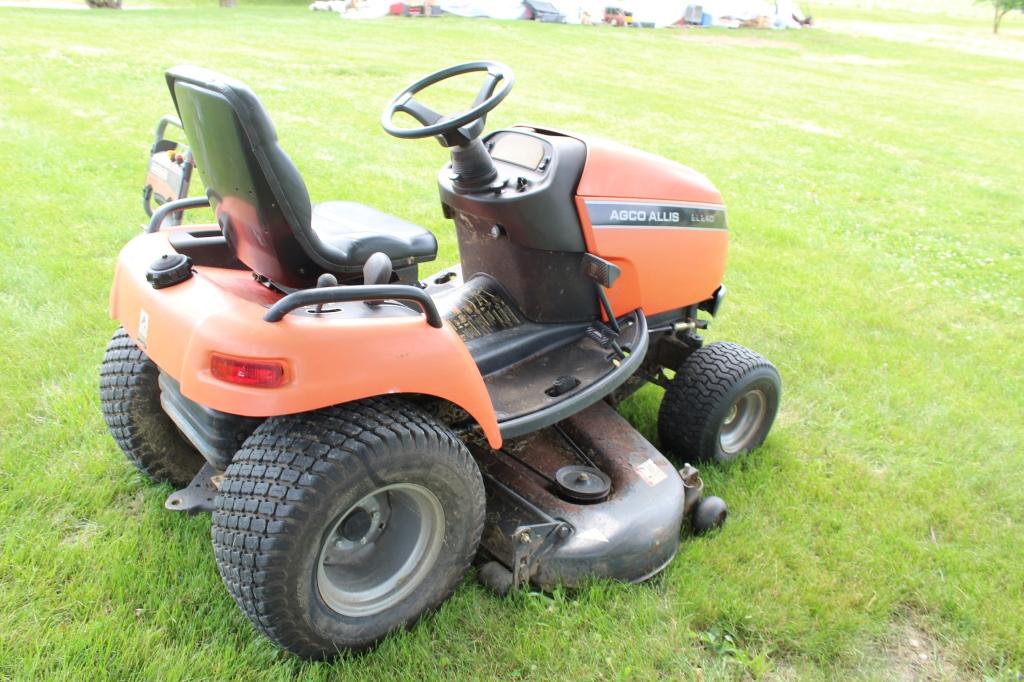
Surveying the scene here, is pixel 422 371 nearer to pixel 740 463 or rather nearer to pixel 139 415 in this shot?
pixel 139 415

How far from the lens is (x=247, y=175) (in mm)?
1941

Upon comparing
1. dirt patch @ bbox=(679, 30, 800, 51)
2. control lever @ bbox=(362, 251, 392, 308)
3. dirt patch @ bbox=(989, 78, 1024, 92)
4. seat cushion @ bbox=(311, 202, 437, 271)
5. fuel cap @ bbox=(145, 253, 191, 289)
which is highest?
control lever @ bbox=(362, 251, 392, 308)

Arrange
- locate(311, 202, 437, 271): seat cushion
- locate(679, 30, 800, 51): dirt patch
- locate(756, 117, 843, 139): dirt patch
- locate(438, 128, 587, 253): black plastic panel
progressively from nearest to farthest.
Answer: locate(311, 202, 437, 271): seat cushion, locate(438, 128, 587, 253): black plastic panel, locate(756, 117, 843, 139): dirt patch, locate(679, 30, 800, 51): dirt patch

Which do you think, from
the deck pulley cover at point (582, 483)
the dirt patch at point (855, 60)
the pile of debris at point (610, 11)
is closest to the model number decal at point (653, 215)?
the deck pulley cover at point (582, 483)

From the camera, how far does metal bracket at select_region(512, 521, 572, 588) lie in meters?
2.33

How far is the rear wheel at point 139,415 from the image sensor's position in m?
2.51

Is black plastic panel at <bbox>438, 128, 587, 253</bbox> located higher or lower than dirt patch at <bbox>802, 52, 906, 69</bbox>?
higher

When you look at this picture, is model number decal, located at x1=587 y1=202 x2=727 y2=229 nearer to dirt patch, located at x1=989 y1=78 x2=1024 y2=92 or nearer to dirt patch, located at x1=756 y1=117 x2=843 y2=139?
dirt patch, located at x1=756 y1=117 x2=843 y2=139

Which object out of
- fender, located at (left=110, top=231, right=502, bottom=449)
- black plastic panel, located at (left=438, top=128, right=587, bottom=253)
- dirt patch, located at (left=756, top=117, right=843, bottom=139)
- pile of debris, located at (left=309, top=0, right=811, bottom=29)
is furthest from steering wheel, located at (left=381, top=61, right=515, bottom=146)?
pile of debris, located at (left=309, top=0, right=811, bottom=29)

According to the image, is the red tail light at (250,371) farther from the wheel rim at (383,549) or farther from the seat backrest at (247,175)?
the wheel rim at (383,549)

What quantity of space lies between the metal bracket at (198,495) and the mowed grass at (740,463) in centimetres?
16

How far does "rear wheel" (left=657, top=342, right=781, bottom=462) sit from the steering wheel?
1.23 meters

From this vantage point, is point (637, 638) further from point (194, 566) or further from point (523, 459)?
point (194, 566)

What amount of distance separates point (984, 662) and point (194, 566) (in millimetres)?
2303
